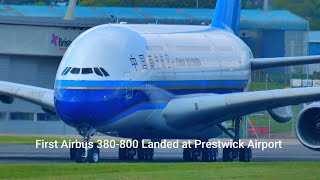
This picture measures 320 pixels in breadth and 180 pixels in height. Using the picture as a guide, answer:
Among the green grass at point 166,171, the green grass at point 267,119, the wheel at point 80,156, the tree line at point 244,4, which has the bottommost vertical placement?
the green grass at point 267,119

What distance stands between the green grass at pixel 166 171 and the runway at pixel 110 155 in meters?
6.04

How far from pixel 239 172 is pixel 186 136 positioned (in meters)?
11.6

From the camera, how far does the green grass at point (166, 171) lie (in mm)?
25391

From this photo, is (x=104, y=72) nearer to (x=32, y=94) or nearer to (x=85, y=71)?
(x=85, y=71)

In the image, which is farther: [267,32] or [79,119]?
[267,32]

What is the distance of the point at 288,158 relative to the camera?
3862cm

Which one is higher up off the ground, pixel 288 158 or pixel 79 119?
pixel 79 119

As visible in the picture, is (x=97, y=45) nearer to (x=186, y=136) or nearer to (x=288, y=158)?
(x=186, y=136)

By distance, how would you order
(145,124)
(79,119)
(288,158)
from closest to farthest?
(79,119)
(145,124)
(288,158)

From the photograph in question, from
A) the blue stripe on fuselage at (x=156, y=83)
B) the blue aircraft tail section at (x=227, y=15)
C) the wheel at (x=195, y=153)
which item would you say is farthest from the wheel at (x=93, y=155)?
the blue aircraft tail section at (x=227, y=15)

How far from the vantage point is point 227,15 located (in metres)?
45.5

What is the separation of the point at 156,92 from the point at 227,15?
32.2ft

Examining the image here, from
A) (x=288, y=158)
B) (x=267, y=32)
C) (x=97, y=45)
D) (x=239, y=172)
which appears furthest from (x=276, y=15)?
(x=239, y=172)

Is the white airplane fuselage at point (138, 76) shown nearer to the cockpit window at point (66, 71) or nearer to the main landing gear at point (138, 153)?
the cockpit window at point (66, 71)
